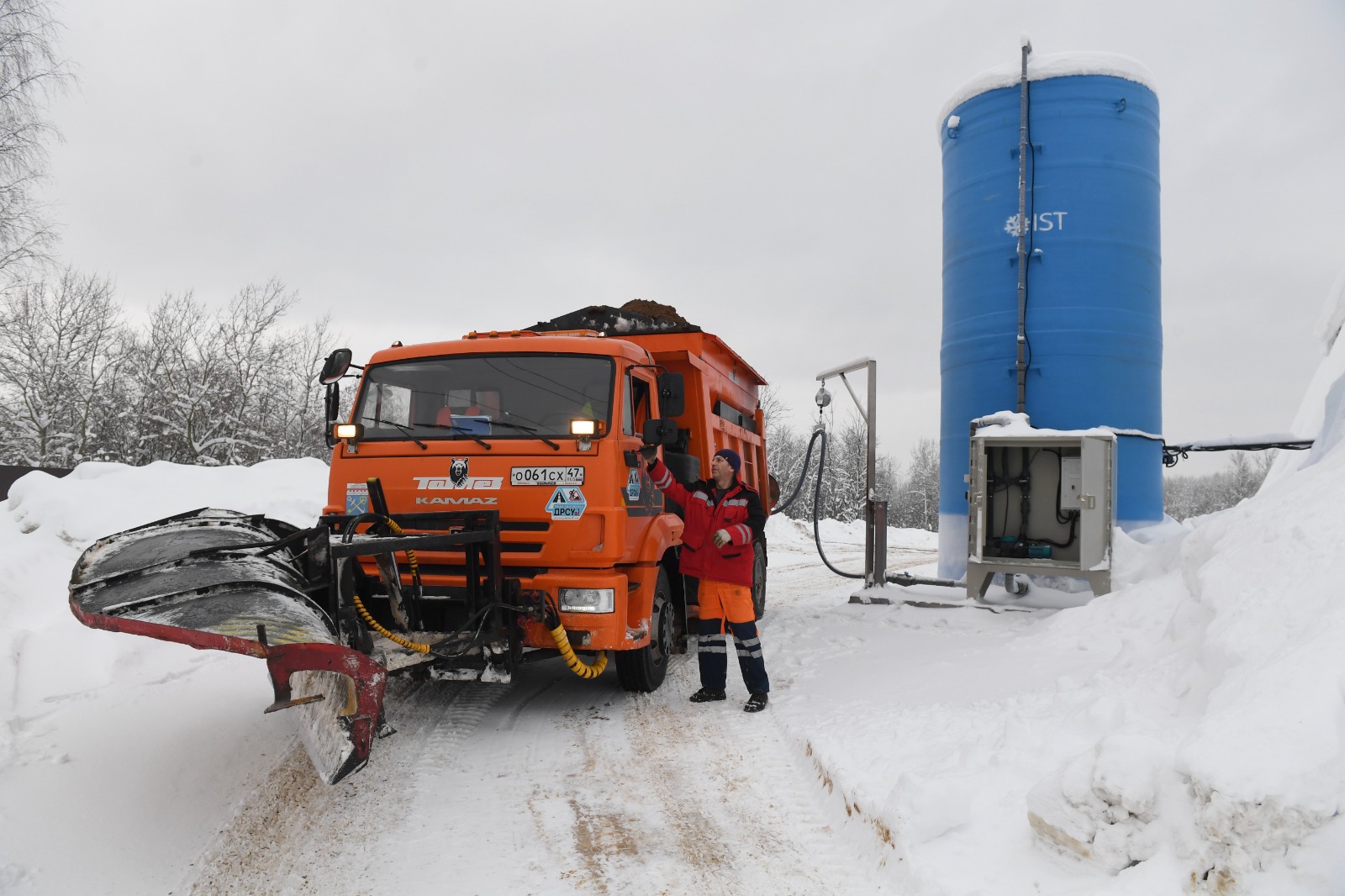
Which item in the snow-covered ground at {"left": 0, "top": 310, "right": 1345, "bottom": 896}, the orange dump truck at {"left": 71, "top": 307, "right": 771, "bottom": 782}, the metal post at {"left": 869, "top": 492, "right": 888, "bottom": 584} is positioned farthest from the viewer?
the metal post at {"left": 869, "top": 492, "right": 888, "bottom": 584}

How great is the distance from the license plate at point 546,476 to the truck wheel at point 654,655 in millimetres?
1215

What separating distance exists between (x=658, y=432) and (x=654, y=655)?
5.53ft

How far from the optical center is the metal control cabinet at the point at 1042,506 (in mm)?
7953

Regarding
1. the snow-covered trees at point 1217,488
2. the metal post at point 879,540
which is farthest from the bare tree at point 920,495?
the metal post at point 879,540

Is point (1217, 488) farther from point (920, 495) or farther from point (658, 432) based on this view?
point (658, 432)

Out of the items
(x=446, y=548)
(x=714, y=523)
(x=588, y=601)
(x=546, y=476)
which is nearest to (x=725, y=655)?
(x=714, y=523)

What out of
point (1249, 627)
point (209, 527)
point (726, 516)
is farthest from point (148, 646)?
point (1249, 627)

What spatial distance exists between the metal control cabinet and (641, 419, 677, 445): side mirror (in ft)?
13.1

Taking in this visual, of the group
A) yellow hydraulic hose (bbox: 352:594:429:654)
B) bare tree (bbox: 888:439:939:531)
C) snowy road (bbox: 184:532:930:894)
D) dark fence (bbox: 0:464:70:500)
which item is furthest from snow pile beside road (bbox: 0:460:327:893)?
bare tree (bbox: 888:439:939:531)

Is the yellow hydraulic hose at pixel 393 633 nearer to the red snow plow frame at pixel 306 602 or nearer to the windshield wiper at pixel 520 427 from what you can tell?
the red snow plow frame at pixel 306 602

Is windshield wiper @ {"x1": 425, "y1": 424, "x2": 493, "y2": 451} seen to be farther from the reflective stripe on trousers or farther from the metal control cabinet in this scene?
the metal control cabinet

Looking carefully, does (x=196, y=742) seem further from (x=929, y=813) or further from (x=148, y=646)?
(x=929, y=813)

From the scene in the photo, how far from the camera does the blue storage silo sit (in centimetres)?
918

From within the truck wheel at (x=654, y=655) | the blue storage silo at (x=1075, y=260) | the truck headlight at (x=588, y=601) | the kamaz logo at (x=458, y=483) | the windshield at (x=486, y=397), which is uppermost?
the blue storage silo at (x=1075, y=260)
